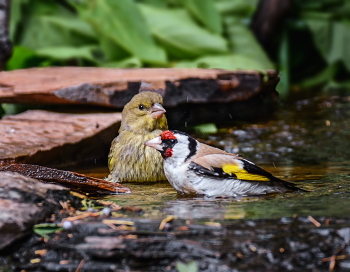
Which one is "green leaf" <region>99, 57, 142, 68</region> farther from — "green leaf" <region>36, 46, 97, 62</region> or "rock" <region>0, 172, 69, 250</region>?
"rock" <region>0, 172, 69, 250</region>

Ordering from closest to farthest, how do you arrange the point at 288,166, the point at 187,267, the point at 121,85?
the point at 187,267, the point at 288,166, the point at 121,85

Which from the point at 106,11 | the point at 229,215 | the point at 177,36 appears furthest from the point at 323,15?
the point at 229,215

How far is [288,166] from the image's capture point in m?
3.90

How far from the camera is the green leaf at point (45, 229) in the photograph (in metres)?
2.19

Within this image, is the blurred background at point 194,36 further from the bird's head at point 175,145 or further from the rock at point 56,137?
the bird's head at point 175,145

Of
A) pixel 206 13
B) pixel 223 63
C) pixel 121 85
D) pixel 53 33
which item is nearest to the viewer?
pixel 121 85

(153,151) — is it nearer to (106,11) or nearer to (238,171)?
(238,171)

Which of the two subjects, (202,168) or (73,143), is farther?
(73,143)

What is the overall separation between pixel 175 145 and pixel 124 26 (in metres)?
4.01

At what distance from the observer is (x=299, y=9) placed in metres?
9.59

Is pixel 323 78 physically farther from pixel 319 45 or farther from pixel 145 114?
pixel 145 114

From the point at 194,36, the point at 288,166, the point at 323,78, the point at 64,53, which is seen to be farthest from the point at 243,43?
the point at 288,166

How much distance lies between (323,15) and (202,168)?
764cm

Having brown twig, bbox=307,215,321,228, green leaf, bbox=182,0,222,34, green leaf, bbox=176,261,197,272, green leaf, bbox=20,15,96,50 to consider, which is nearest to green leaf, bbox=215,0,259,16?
green leaf, bbox=182,0,222,34
